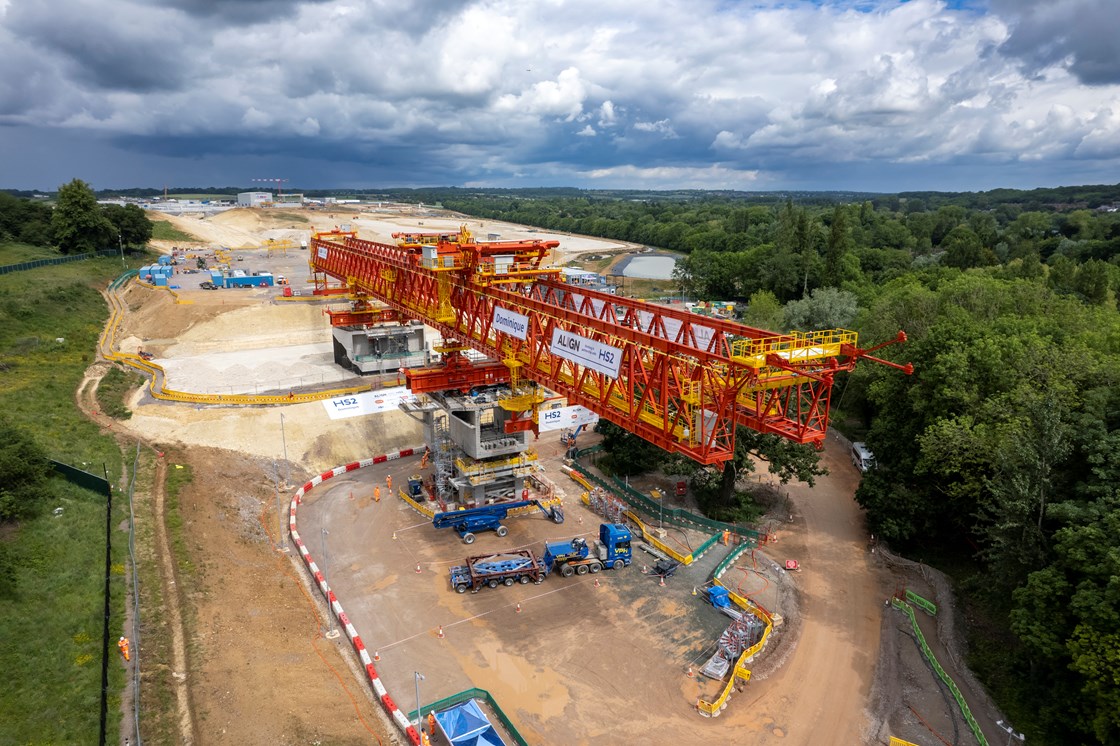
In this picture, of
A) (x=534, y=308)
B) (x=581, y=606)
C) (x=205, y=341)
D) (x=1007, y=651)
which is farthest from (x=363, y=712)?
(x=205, y=341)

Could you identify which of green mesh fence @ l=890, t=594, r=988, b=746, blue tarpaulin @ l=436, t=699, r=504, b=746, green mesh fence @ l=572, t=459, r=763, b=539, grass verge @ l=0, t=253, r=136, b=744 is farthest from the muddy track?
green mesh fence @ l=890, t=594, r=988, b=746

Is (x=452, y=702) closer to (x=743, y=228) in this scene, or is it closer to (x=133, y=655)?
(x=133, y=655)

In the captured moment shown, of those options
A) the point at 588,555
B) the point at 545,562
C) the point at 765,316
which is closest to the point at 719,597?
the point at 588,555

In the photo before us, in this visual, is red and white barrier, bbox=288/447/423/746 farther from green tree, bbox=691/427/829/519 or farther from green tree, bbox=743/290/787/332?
green tree, bbox=743/290/787/332

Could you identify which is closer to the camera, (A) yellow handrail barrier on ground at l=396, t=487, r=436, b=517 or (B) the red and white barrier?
(B) the red and white barrier

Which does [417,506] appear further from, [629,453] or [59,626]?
[59,626]

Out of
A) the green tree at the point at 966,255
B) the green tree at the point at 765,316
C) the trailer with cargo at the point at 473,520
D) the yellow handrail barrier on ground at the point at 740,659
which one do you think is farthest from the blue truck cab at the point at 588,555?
the green tree at the point at 966,255

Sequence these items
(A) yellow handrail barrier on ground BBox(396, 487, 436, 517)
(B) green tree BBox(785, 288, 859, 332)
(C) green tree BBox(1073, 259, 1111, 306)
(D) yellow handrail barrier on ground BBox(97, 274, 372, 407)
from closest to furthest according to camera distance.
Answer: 1. (A) yellow handrail barrier on ground BBox(396, 487, 436, 517)
2. (D) yellow handrail barrier on ground BBox(97, 274, 372, 407)
3. (B) green tree BBox(785, 288, 859, 332)
4. (C) green tree BBox(1073, 259, 1111, 306)
